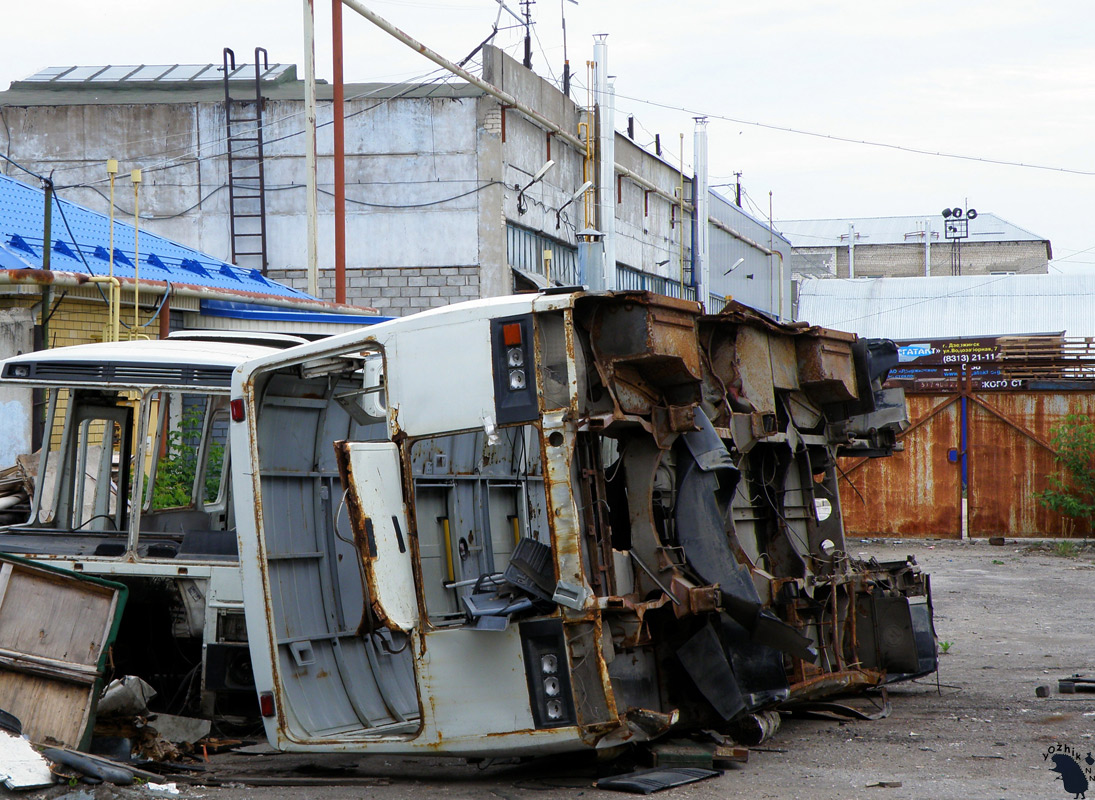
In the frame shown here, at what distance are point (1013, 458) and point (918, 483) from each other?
5.13 feet

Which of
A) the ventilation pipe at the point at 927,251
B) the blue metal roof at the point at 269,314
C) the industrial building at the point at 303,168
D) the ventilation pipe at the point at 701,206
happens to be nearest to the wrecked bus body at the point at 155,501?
the blue metal roof at the point at 269,314

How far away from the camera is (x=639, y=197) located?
31.6 m

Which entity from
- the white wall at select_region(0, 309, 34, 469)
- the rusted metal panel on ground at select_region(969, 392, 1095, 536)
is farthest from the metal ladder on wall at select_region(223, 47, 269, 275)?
the rusted metal panel on ground at select_region(969, 392, 1095, 536)

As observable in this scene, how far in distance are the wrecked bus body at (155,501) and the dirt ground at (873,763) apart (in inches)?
32.4

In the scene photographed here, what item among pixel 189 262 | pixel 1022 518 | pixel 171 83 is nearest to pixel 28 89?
pixel 171 83

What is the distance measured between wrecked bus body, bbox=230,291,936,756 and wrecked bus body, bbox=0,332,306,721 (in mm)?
445

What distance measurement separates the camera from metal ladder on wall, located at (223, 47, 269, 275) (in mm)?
22781

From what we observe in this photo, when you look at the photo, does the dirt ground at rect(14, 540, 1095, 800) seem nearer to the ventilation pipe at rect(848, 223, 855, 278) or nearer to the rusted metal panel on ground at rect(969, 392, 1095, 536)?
the rusted metal panel on ground at rect(969, 392, 1095, 536)

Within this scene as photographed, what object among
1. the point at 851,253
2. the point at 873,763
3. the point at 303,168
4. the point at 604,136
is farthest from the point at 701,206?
the point at 851,253

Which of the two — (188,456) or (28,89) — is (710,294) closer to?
(28,89)

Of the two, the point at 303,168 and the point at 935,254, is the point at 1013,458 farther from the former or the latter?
the point at 935,254

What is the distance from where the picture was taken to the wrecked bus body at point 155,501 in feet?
23.4

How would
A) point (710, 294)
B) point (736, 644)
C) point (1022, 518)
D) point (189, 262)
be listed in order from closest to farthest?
point (736, 644) < point (189, 262) < point (1022, 518) < point (710, 294)

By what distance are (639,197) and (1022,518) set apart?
15014mm
